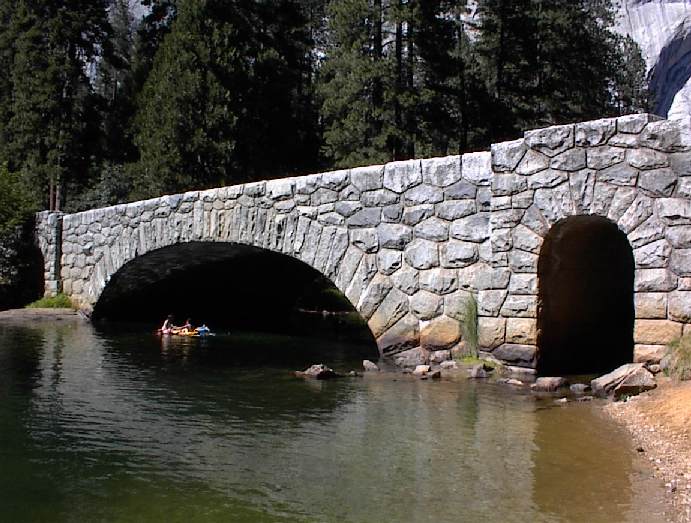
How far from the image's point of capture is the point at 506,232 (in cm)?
742

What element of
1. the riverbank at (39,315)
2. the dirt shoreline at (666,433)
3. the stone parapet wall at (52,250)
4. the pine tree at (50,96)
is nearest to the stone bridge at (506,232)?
the dirt shoreline at (666,433)

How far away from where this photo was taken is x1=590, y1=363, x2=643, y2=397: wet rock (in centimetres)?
650

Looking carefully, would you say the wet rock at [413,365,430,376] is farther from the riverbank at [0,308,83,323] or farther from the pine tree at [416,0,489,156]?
the pine tree at [416,0,489,156]

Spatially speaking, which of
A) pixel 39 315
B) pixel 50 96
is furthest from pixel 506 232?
pixel 50 96

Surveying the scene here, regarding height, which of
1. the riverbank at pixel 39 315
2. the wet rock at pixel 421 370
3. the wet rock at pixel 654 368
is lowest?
the wet rock at pixel 421 370

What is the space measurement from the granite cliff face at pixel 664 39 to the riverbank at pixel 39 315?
90.9ft

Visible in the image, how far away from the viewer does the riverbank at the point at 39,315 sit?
14.3m

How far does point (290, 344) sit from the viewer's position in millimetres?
11875

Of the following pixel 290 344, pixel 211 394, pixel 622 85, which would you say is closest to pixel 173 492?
pixel 211 394

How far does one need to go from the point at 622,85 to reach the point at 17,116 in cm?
1963

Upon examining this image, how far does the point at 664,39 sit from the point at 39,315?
3166 cm

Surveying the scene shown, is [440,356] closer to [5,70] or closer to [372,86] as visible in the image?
[372,86]

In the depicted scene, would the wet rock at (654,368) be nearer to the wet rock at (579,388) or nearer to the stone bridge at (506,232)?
the stone bridge at (506,232)

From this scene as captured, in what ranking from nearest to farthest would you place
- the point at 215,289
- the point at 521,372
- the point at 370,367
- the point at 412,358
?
the point at 521,372, the point at 412,358, the point at 370,367, the point at 215,289
